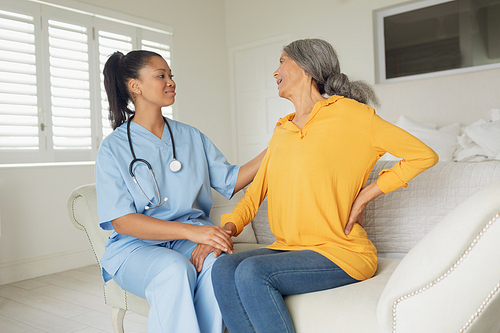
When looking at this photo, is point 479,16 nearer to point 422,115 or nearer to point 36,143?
point 422,115

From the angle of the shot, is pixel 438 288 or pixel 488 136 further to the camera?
pixel 488 136

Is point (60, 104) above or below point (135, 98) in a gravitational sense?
above

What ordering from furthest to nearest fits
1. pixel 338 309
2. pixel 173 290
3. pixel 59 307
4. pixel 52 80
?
pixel 52 80, pixel 59 307, pixel 173 290, pixel 338 309

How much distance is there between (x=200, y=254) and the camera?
1352mm

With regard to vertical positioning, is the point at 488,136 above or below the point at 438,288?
above

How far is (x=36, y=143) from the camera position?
→ 3361 mm

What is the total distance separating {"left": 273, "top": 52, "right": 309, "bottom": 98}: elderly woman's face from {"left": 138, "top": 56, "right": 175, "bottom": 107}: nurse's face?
478mm

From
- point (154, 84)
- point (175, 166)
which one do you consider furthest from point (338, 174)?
point (154, 84)

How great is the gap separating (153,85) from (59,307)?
167 cm

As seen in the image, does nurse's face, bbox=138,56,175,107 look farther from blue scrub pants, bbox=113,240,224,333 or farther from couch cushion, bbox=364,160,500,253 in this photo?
couch cushion, bbox=364,160,500,253

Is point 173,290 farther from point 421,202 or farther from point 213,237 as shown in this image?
point 421,202

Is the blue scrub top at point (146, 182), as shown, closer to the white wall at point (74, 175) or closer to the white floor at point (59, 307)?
the white floor at point (59, 307)

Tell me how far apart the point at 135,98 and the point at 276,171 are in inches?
27.6

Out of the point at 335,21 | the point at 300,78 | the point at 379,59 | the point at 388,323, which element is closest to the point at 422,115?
the point at 379,59
